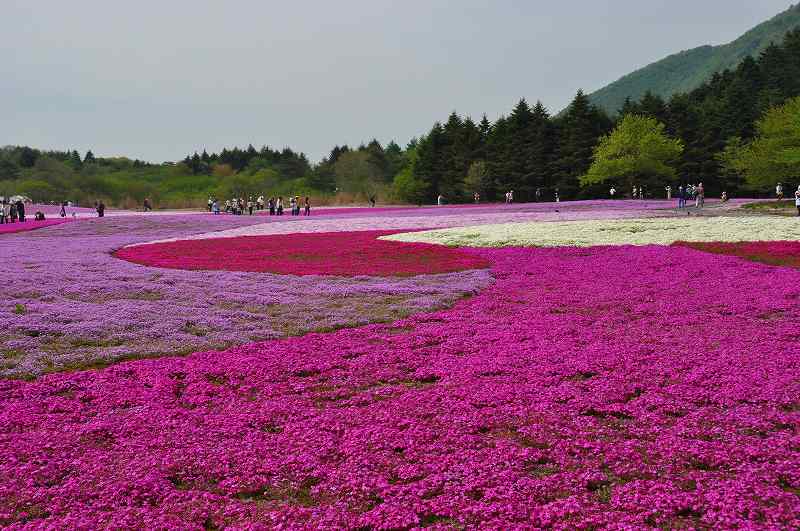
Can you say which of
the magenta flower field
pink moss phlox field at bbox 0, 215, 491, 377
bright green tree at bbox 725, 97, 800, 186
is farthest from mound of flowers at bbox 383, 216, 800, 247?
bright green tree at bbox 725, 97, 800, 186

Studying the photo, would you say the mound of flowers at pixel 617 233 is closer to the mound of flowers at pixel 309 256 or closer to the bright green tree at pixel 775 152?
the mound of flowers at pixel 309 256

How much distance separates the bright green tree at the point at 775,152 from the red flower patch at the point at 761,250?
146ft

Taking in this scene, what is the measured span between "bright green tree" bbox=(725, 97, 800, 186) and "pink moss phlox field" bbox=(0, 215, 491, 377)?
60008 millimetres

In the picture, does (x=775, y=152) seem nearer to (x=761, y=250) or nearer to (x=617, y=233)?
(x=617, y=233)

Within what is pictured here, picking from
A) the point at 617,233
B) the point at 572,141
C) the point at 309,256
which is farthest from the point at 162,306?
the point at 572,141

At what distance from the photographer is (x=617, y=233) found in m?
31.4

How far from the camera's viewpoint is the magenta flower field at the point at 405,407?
5.52m

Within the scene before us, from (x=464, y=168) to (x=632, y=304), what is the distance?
94.4 metres

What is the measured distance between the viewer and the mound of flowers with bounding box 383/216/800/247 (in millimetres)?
28234

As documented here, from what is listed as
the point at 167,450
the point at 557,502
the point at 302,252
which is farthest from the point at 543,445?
the point at 302,252

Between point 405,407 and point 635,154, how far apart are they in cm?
8241

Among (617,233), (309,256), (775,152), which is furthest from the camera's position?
(775,152)

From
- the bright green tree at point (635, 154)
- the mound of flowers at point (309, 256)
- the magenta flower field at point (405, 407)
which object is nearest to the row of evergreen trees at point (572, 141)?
the bright green tree at point (635, 154)

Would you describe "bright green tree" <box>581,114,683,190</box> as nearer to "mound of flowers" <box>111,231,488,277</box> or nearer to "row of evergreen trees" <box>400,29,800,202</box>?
"row of evergreen trees" <box>400,29,800,202</box>
